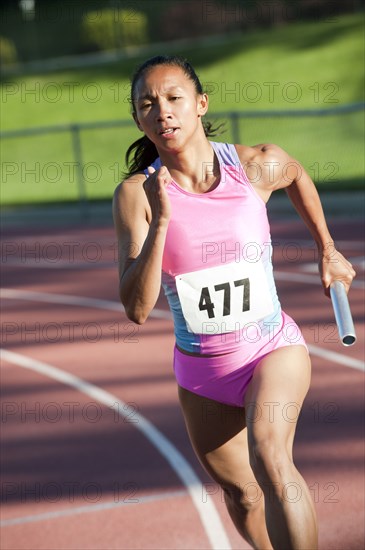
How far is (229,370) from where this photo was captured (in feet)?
12.7

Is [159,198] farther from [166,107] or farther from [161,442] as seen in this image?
[161,442]

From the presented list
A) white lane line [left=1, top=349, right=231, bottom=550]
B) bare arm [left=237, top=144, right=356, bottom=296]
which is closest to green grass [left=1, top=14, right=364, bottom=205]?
white lane line [left=1, top=349, right=231, bottom=550]

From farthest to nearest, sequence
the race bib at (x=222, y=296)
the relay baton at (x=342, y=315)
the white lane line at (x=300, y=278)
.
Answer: the white lane line at (x=300, y=278)
the race bib at (x=222, y=296)
the relay baton at (x=342, y=315)

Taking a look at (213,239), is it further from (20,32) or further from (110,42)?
(20,32)

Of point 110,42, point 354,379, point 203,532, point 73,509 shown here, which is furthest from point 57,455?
point 110,42

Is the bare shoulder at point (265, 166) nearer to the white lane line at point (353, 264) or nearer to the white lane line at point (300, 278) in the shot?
the white lane line at point (300, 278)

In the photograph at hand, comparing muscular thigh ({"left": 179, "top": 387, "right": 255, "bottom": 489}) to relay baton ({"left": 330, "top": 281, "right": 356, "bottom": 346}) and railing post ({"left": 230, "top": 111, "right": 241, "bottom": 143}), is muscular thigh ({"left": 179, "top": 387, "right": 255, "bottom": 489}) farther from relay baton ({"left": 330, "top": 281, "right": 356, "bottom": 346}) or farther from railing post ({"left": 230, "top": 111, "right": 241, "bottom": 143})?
railing post ({"left": 230, "top": 111, "right": 241, "bottom": 143})

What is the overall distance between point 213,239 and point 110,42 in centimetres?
3879

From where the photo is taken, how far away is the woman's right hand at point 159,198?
3.46 meters

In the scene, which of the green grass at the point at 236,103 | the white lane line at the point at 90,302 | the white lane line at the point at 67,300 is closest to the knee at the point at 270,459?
the white lane line at the point at 90,302

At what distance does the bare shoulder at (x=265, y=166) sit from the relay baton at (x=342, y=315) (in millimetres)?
428

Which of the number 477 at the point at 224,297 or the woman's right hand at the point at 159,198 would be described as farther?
the number 477 at the point at 224,297

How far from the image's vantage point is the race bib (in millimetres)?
3820

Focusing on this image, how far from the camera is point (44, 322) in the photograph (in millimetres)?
10477
